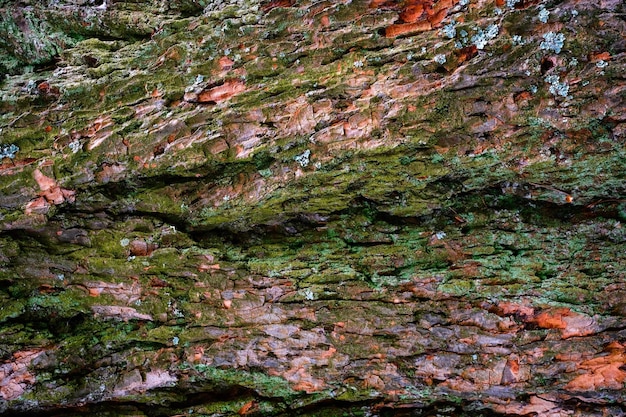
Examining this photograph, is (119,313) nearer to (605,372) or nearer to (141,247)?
(141,247)

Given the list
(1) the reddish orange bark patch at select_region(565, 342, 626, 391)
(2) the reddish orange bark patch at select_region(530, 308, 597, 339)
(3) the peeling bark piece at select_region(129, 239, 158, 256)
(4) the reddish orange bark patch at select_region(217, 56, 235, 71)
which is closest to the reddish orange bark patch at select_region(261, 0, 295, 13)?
(4) the reddish orange bark patch at select_region(217, 56, 235, 71)

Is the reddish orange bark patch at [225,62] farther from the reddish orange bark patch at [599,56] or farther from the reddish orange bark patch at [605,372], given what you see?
the reddish orange bark patch at [605,372]

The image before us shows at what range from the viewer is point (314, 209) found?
7.66 metres

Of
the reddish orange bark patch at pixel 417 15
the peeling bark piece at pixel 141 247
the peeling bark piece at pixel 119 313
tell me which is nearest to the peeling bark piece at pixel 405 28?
the reddish orange bark patch at pixel 417 15

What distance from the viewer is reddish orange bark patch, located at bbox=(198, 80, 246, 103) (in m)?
7.29

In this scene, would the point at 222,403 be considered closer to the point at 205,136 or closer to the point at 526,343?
the point at 205,136

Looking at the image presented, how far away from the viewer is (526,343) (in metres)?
7.01

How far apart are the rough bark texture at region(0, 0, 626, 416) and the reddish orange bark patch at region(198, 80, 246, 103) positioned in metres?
0.04

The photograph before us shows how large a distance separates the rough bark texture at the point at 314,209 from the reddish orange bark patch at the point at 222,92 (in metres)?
0.04

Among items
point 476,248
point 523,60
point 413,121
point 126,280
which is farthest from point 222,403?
point 523,60

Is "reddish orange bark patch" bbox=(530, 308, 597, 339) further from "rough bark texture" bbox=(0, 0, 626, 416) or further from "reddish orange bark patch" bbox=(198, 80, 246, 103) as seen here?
"reddish orange bark patch" bbox=(198, 80, 246, 103)

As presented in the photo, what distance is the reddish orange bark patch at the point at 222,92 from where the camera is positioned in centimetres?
729

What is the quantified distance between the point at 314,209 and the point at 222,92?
2599mm

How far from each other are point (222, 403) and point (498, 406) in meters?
4.95
